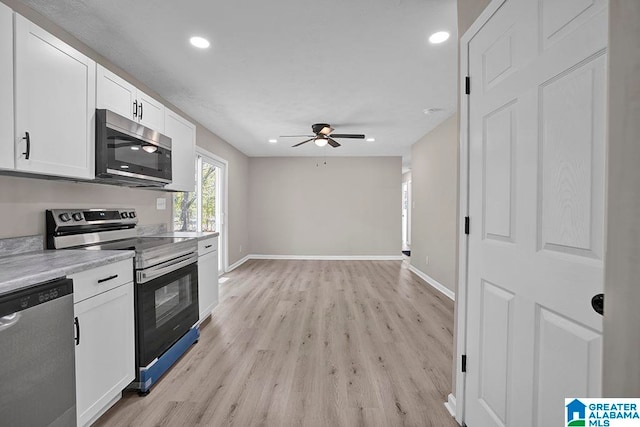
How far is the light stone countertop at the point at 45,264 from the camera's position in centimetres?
115

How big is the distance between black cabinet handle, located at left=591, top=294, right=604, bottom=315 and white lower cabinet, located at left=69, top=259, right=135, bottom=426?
2.15 meters

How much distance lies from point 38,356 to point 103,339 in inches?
17.3

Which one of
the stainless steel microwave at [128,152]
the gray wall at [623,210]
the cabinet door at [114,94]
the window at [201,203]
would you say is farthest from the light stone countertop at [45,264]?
the window at [201,203]

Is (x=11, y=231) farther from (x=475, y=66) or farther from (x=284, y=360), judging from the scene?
(x=475, y=66)

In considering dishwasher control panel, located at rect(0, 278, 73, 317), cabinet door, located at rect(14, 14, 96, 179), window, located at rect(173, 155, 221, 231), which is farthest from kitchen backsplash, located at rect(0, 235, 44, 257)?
window, located at rect(173, 155, 221, 231)

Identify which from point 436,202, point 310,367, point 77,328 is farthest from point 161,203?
point 436,202

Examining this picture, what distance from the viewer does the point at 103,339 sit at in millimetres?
1623

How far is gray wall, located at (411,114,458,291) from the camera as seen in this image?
4.14 metres

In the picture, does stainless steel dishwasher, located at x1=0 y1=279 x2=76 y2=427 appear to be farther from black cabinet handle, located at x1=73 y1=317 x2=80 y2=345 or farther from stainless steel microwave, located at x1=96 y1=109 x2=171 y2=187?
stainless steel microwave, located at x1=96 y1=109 x2=171 y2=187

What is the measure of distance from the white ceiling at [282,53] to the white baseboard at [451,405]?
2539 millimetres

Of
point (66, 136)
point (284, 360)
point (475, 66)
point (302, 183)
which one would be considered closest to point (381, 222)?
point (302, 183)

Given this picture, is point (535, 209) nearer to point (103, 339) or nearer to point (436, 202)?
point (103, 339)

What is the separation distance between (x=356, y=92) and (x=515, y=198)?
2442 millimetres

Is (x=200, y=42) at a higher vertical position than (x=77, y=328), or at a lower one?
higher
